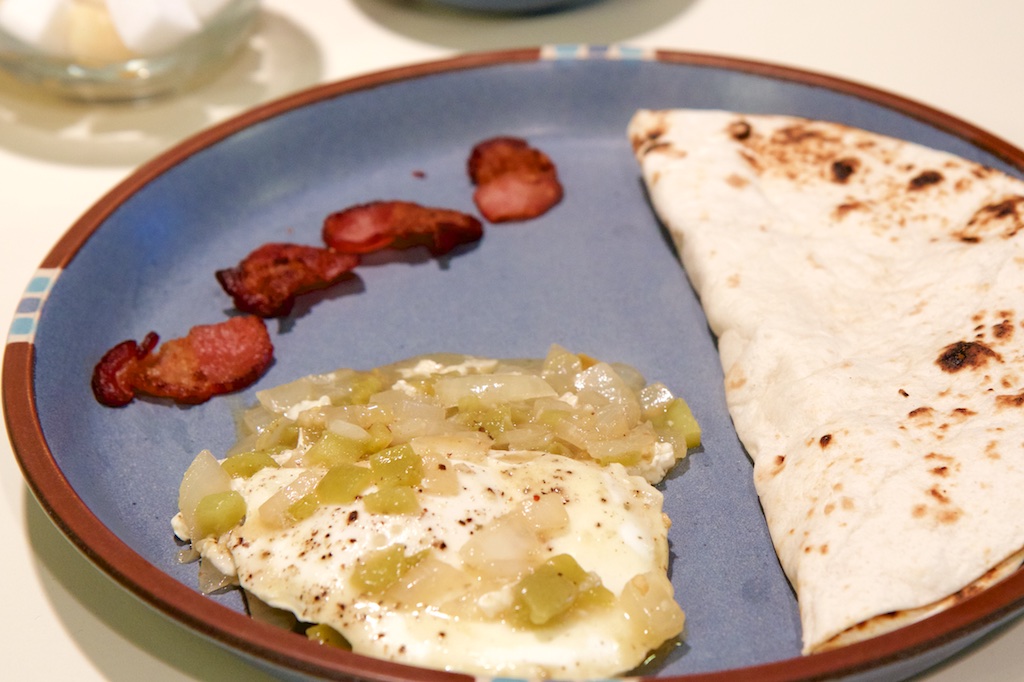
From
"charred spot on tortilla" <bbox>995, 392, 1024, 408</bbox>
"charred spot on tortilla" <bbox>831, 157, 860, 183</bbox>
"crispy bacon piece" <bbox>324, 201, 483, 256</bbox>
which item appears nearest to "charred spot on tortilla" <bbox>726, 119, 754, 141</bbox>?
"charred spot on tortilla" <bbox>831, 157, 860, 183</bbox>

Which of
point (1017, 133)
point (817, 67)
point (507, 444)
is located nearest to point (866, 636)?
point (507, 444)

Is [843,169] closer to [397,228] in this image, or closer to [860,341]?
[860,341]

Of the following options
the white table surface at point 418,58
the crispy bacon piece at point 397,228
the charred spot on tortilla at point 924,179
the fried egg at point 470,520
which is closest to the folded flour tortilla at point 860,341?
the charred spot on tortilla at point 924,179

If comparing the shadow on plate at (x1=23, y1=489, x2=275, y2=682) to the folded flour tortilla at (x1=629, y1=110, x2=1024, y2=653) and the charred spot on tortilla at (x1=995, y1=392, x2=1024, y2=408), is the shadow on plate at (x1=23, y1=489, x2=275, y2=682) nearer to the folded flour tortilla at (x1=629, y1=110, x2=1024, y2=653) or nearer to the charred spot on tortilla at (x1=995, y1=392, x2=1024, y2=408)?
the folded flour tortilla at (x1=629, y1=110, x2=1024, y2=653)

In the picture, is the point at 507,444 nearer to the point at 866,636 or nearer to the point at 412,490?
the point at 412,490

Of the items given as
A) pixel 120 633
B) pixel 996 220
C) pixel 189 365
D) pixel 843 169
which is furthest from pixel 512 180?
pixel 120 633

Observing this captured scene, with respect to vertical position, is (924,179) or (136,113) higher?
(136,113)

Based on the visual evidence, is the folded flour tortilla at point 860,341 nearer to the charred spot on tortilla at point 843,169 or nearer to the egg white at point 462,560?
the charred spot on tortilla at point 843,169
